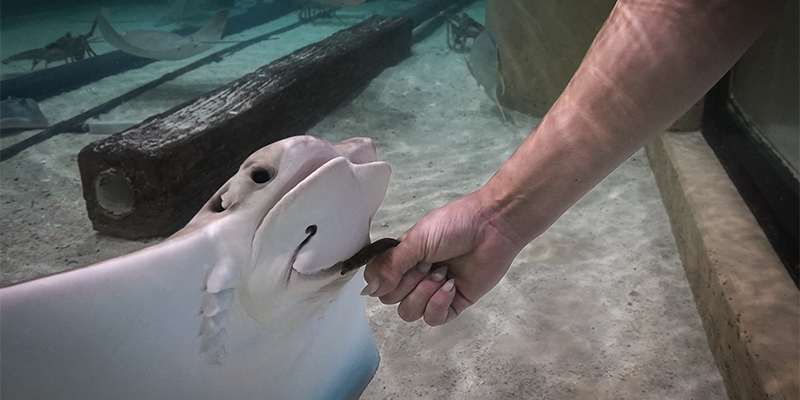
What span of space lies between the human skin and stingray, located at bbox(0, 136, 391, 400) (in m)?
0.26

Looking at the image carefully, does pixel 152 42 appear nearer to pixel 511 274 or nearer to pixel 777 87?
pixel 511 274

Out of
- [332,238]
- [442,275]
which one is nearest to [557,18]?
[442,275]

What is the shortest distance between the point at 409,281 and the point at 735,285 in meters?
1.16

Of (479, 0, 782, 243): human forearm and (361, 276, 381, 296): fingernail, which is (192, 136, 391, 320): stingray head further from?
(479, 0, 782, 243): human forearm

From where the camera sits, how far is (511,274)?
210 centimetres

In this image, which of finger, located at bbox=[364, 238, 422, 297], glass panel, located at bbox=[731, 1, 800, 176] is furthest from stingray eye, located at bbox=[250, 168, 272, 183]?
glass panel, located at bbox=[731, 1, 800, 176]

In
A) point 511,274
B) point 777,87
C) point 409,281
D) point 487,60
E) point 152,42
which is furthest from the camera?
point 152,42

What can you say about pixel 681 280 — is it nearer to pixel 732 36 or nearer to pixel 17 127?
pixel 732 36

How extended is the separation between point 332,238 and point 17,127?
470 centimetres

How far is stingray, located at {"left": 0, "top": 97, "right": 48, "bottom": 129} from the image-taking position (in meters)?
4.13

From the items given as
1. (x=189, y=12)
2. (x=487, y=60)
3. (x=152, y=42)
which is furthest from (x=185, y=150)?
(x=189, y=12)

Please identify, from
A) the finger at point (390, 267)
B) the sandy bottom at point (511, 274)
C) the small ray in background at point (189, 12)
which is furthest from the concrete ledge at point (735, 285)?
the small ray in background at point (189, 12)

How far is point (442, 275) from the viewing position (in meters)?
1.23

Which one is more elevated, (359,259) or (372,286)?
(359,259)
